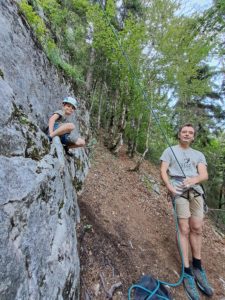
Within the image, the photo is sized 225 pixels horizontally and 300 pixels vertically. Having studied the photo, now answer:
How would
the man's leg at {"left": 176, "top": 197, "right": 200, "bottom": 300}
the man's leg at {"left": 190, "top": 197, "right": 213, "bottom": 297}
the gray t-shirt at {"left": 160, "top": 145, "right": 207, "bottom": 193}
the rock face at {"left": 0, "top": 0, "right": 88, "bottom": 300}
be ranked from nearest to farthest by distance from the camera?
the rock face at {"left": 0, "top": 0, "right": 88, "bottom": 300}
the man's leg at {"left": 176, "top": 197, "right": 200, "bottom": 300}
the man's leg at {"left": 190, "top": 197, "right": 213, "bottom": 297}
the gray t-shirt at {"left": 160, "top": 145, "right": 207, "bottom": 193}

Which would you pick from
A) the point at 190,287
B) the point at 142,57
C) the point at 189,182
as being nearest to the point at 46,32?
the point at 142,57

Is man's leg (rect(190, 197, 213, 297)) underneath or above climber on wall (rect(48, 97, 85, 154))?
underneath

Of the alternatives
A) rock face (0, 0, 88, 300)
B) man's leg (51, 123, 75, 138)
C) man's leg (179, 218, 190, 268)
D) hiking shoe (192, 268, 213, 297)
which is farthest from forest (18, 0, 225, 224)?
hiking shoe (192, 268, 213, 297)

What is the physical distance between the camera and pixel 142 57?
6605 millimetres

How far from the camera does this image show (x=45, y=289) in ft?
5.57

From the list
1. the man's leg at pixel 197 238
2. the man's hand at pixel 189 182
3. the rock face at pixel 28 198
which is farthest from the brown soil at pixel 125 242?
the man's hand at pixel 189 182

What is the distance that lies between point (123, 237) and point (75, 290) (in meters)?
1.38

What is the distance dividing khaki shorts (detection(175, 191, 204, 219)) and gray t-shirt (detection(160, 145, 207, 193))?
127 millimetres

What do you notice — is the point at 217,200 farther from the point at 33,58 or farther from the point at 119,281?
the point at 33,58

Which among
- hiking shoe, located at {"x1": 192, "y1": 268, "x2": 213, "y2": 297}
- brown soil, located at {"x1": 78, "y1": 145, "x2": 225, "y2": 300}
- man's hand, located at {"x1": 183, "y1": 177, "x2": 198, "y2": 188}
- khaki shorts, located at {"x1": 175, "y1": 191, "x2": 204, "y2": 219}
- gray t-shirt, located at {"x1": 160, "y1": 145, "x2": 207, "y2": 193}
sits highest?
gray t-shirt, located at {"x1": 160, "y1": 145, "x2": 207, "y2": 193}

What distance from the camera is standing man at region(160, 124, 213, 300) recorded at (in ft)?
9.75

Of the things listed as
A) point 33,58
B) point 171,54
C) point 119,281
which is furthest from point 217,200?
point 33,58

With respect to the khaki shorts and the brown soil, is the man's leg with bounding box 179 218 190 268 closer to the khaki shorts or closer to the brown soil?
the khaki shorts

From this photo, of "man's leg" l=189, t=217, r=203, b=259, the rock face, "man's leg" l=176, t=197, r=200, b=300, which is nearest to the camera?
the rock face
